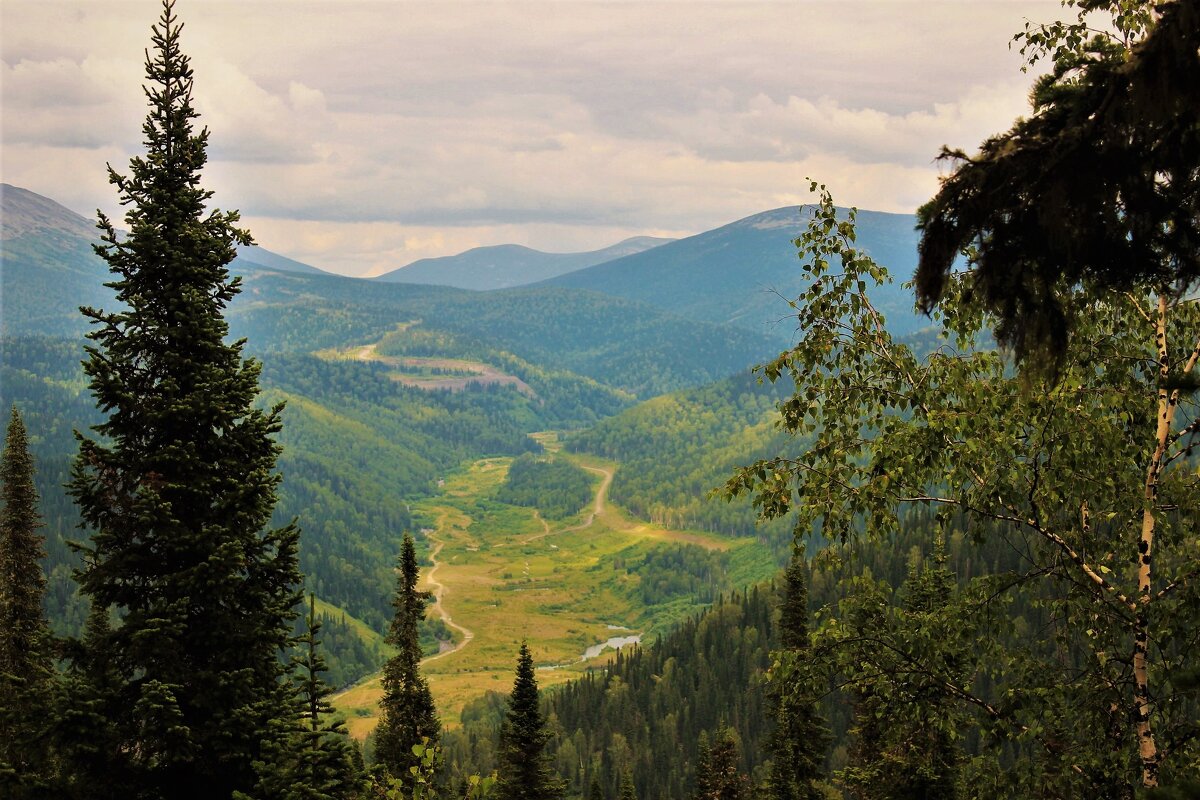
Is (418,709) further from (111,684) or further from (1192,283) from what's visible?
(1192,283)

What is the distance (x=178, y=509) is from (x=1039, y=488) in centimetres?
1466

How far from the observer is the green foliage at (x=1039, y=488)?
1249 centimetres

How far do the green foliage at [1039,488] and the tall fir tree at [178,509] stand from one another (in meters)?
9.33

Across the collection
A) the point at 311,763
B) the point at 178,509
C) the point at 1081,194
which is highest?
the point at 1081,194

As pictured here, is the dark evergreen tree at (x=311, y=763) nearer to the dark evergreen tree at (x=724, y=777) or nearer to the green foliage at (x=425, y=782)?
the green foliage at (x=425, y=782)

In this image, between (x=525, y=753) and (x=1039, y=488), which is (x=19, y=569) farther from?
(x=1039, y=488)

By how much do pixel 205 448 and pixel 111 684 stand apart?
4362mm

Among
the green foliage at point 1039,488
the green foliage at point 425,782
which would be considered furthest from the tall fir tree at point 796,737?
the green foliage at point 425,782

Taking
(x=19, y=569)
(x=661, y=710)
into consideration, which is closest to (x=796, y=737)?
(x=19, y=569)

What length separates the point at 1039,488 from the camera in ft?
43.1

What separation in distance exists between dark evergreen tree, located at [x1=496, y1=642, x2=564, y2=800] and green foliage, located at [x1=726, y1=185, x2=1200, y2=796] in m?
23.7

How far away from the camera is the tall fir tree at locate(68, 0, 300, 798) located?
15.6m

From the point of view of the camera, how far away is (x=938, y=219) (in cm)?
962

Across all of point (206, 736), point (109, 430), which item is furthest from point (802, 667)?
point (109, 430)
